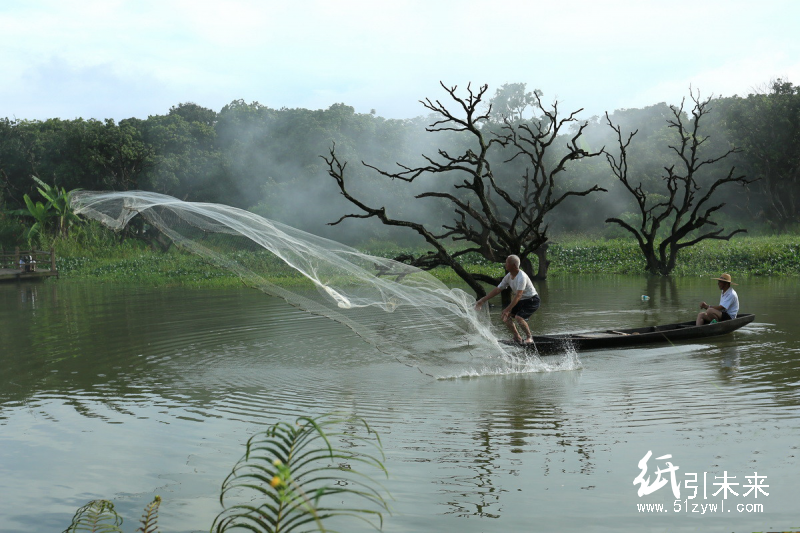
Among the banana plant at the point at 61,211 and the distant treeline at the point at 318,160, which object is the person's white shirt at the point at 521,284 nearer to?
the banana plant at the point at 61,211

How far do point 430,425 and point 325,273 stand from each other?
7.49 ft

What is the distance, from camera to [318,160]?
45.7 m

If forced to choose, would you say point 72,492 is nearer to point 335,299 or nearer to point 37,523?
point 37,523

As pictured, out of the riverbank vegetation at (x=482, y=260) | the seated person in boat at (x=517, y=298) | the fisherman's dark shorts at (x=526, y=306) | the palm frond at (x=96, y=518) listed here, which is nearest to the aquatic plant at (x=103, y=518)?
the palm frond at (x=96, y=518)

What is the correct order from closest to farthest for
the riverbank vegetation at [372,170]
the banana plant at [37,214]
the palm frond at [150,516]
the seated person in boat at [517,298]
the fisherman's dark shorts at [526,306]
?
the palm frond at [150,516] < the seated person in boat at [517,298] < the fisherman's dark shorts at [526,306] < the banana plant at [37,214] < the riverbank vegetation at [372,170]

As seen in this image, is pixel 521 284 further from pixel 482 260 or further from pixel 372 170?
pixel 372 170

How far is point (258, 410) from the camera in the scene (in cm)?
767

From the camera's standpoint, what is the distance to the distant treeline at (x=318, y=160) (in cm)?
4003

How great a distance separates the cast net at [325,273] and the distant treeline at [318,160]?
110 ft

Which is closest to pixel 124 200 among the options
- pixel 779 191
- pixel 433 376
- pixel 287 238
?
pixel 287 238

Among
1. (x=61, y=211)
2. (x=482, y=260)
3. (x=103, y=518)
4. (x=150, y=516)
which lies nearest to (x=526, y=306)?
(x=150, y=516)

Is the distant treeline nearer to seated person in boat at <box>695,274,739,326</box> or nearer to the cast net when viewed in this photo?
seated person in boat at <box>695,274,739,326</box>

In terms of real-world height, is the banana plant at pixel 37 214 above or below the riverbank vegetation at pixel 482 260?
above

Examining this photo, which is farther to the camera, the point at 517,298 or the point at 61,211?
the point at 61,211
